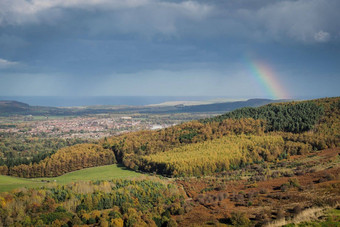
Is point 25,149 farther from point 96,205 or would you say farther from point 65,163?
point 96,205

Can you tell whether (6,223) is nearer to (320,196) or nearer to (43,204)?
(43,204)

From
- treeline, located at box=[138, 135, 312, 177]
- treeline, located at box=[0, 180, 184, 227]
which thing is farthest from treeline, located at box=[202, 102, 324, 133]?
treeline, located at box=[0, 180, 184, 227]

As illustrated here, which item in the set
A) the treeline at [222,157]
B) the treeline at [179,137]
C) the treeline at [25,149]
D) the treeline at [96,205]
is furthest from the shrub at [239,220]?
the treeline at [25,149]

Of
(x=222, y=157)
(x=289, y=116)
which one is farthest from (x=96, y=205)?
(x=289, y=116)

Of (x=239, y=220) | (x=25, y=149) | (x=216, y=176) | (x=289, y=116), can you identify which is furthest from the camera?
(x=25, y=149)

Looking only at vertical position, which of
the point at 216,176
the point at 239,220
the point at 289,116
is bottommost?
the point at 216,176

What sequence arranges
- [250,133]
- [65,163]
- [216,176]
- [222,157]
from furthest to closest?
1. [250,133]
2. [65,163]
3. [222,157]
4. [216,176]
